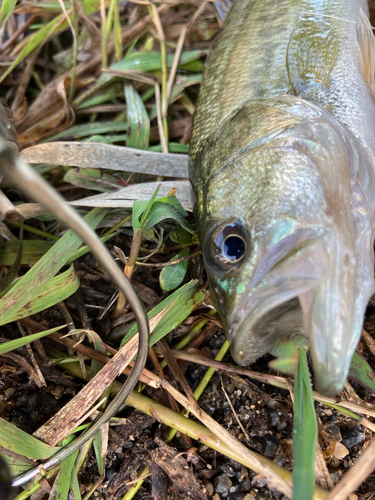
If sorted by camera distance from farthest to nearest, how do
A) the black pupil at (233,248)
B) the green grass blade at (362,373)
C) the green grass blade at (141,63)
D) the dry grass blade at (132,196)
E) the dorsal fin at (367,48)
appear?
the green grass blade at (141,63)
the dry grass blade at (132,196)
the dorsal fin at (367,48)
the green grass blade at (362,373)
the black pupil at (233,248)

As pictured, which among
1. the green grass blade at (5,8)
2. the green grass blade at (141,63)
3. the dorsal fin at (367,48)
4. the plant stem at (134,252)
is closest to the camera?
the plant stem at (134,252)

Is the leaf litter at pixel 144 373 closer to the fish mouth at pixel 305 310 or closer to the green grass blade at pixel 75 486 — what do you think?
the green grass blade at pixel 75 486

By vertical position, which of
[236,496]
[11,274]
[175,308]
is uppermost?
[11,274]

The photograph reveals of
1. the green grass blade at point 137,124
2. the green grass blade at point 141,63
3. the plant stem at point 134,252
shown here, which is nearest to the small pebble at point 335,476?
the plant stem at point 134,252

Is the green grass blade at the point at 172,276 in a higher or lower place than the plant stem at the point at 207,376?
higher

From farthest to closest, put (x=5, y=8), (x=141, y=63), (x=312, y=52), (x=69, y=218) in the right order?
(x=141, y=63)
(x=5, y=8)
(x=312, y=52)
(x=69, y=218)

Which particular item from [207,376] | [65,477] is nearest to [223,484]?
[207,376]

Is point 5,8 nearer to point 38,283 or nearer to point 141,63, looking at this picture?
point 141,63

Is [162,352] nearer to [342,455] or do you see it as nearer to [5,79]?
[342,455]

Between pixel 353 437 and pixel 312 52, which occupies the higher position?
pixel 312 52
